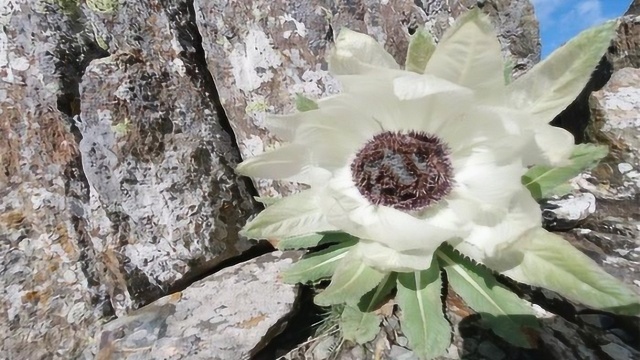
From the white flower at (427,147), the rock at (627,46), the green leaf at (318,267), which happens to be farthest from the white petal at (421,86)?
the rock at (627,46)

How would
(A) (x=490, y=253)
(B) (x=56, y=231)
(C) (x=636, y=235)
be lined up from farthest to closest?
1. (B) (x=56, y=231)
2. (C) (x=636, y=235)
3. (A) (x=490, y=253)

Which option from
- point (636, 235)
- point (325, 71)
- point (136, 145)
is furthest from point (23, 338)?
point (636, 235)

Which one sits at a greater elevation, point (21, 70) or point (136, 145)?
point (21, 70)

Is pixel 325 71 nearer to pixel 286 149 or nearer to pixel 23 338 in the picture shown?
pixel 286 149

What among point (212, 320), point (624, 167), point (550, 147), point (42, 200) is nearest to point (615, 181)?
point (624, 167)

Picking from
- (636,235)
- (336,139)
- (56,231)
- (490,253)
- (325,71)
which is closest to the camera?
(490,253)

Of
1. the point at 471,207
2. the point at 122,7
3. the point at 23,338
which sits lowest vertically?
the point at 23,338
